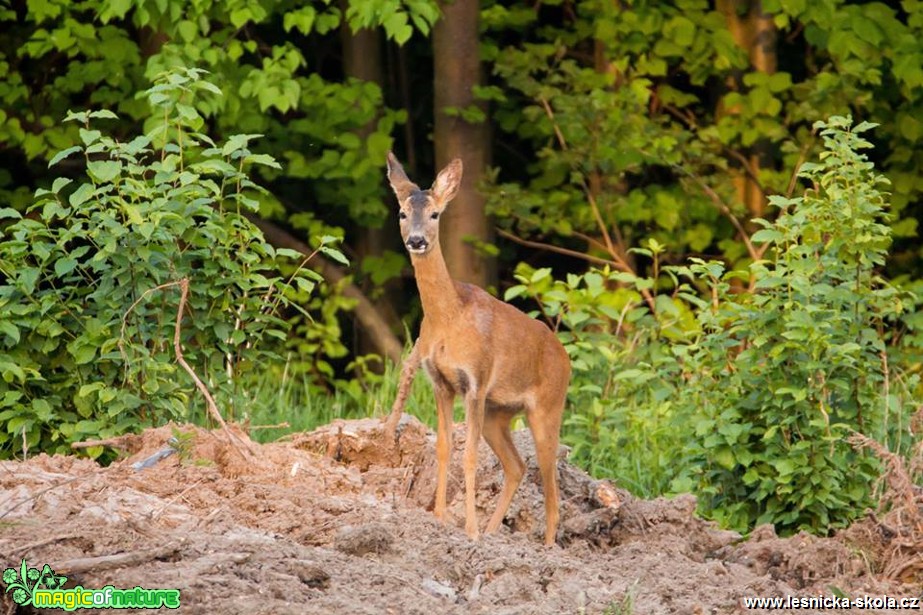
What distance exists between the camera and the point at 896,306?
7.73 meters

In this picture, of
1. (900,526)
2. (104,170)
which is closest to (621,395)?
(900,526)

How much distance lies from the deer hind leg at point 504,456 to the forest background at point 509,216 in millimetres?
1069

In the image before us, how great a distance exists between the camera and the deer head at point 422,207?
667cm

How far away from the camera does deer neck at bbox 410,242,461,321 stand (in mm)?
6750

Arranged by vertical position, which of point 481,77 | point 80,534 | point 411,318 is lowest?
point 411,318

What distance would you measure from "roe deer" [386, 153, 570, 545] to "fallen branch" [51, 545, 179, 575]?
1572mm

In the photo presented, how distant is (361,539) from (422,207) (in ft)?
5.15

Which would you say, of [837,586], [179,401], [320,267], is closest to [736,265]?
[320,267]

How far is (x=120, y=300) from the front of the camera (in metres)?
7.76

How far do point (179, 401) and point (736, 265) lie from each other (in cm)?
632

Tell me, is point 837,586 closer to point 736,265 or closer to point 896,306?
point 896,306

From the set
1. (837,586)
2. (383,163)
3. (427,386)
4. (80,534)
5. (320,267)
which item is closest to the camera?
(80,534)

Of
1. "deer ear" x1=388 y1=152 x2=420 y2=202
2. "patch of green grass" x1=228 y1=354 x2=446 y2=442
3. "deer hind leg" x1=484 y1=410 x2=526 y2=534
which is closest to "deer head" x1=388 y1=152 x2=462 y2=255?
"deer ear" x1=388 y1=152 x2=420 y2=202

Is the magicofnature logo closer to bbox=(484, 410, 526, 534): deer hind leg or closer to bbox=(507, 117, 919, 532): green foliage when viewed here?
bbox=(484, 410, 526, 534): deer hind leg
